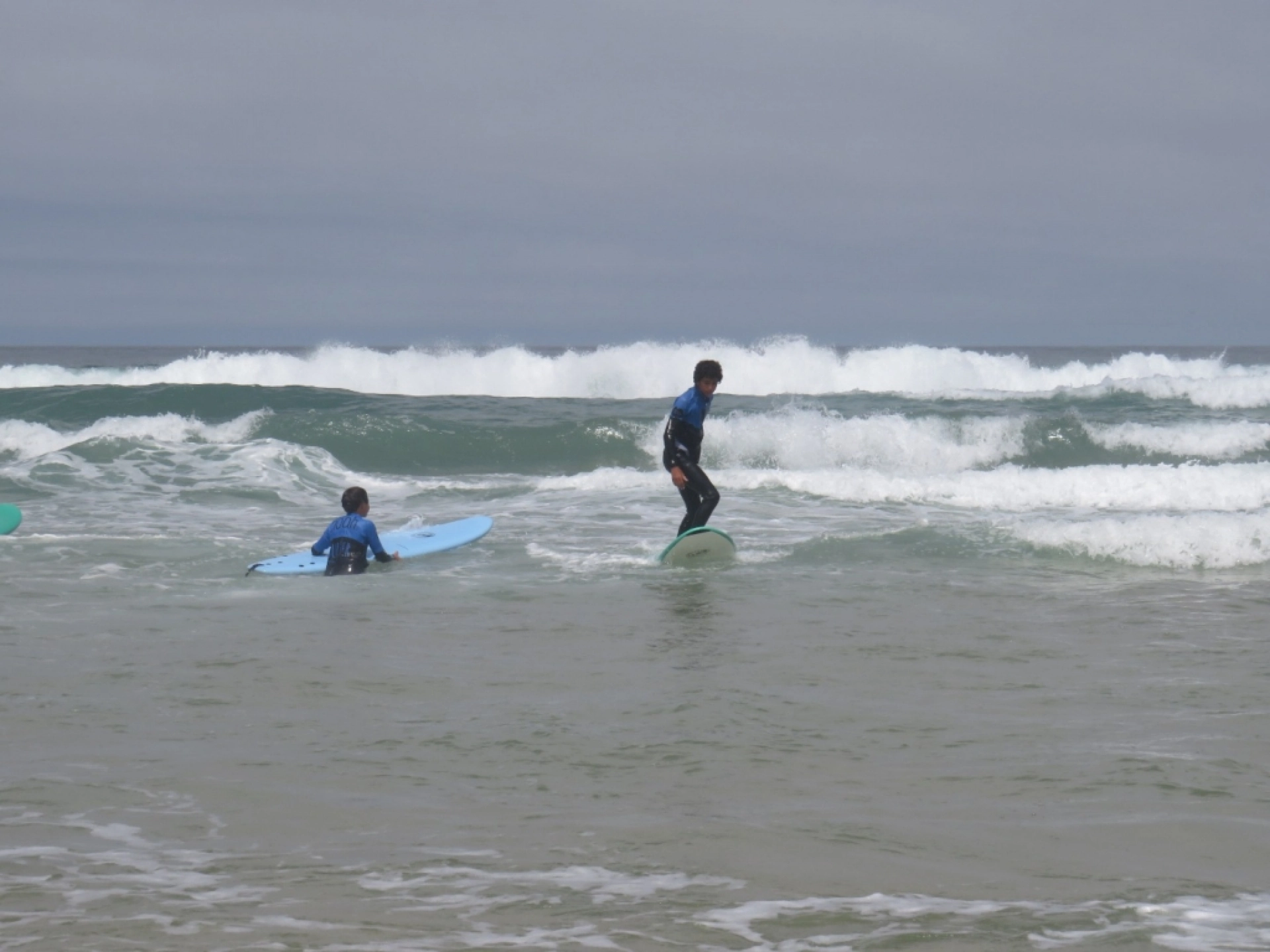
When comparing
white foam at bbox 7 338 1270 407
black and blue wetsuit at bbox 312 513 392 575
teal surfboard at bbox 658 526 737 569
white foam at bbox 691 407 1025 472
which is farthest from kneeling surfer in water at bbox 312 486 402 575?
white foam at bbox 7 338 1270 407

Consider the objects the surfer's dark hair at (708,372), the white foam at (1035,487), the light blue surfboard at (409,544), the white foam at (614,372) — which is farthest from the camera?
the white foam at (614,372)

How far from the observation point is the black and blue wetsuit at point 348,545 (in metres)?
9.46

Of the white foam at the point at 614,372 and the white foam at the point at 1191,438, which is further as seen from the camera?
the white foam at the point at 614,372

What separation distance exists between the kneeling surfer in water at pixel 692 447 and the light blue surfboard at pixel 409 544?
2.03m

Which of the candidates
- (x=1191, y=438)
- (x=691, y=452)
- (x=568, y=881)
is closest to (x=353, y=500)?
(x=691, y=452)

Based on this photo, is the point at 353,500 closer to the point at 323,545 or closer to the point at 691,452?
the point at 323,545

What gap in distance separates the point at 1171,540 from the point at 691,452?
3.88 metres

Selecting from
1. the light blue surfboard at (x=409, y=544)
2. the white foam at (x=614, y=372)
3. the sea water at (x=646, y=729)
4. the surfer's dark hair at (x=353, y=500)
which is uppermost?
the white foam at (x=614, y=372)

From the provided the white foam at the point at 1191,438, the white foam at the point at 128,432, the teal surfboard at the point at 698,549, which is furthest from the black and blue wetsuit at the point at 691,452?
the white foam at the point at 1191,438

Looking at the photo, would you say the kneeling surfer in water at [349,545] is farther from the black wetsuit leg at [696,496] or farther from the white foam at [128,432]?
the white foam at [128,432]

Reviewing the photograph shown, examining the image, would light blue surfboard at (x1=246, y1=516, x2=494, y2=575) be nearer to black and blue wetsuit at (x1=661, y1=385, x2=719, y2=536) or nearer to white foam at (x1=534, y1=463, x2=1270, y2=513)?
black and blue wetsuit at (x1=661, y1=385, x2=719, y2=536)

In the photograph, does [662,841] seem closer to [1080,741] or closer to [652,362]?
[1080,741]

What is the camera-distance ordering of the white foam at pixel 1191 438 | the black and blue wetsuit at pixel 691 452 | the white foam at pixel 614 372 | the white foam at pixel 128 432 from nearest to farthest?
the black and blue wetsuit at pixel 691 452, the white foam at pixel 128 432, the white foam at pixel 1191 438, the white foam at pixel 614 372

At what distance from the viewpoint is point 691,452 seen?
381 inches
